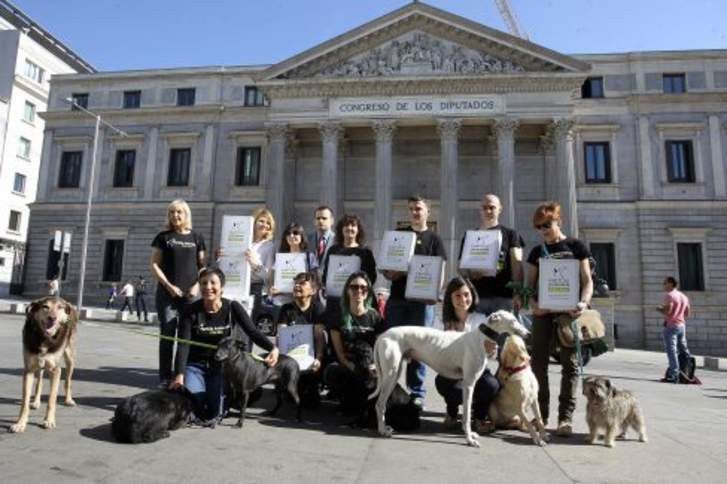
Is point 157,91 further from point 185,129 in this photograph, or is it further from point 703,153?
point 703,153

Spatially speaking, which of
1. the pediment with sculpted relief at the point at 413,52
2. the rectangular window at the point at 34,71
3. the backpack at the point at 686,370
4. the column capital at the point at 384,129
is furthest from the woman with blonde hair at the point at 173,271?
the rectangular window at the point at 34,71

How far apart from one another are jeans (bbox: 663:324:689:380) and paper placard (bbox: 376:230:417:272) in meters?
8.61

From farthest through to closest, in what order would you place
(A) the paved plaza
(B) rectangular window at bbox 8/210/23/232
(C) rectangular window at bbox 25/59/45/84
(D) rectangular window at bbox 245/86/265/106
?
1. (C) rectangular window at bbox 25/59/45/84
2. (B) rectangular window at bbox 8/210/23/232
3. (D) rectangular window at bbox 245/86/265/106
4. (A) the paved plaza

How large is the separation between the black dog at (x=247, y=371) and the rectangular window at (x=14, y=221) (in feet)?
155

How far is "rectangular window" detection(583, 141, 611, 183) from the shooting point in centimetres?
2995

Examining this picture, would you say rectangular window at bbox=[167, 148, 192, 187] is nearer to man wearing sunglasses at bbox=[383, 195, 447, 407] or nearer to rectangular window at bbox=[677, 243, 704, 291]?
rectangular window at bbox=[677, 243, 704, 291]

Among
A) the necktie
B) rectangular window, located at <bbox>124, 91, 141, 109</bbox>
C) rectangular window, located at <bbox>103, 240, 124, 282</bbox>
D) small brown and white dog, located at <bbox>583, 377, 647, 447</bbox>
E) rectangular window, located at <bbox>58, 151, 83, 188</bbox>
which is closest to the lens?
small brown and white dog, located at <bbox>583, 377, 647, 447</bbox>

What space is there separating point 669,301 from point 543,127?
731 inches

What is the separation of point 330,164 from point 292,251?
21.1 m

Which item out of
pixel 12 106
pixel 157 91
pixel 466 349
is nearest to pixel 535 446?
pixel 466 349

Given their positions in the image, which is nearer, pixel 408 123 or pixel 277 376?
pixel 277 376

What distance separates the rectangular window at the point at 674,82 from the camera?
30236mm

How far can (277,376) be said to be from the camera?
5.87 meters

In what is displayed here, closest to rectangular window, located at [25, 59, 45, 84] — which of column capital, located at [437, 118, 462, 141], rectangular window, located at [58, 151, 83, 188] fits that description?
rectangular window, located at [58, 151, 83, 188]
